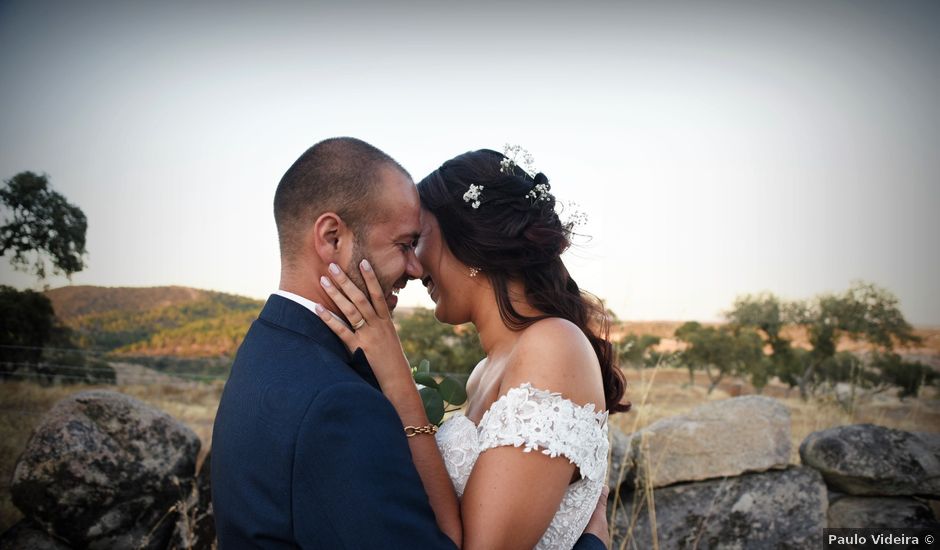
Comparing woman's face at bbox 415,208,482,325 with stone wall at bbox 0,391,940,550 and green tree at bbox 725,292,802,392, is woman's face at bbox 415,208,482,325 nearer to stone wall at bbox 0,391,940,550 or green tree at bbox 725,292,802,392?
stone wall at bbox 0,391,940,550

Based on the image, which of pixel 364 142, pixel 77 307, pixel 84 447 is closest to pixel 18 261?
pixel 77 307

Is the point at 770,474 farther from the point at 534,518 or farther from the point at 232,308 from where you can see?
the point at 232,308

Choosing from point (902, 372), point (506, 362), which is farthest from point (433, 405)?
point (902, 372)

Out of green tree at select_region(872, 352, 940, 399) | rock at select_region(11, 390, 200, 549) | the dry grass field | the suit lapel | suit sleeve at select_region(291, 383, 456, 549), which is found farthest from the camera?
green tree at select_region(872, 352, 940, 399)

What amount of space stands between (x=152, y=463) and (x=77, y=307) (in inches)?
521

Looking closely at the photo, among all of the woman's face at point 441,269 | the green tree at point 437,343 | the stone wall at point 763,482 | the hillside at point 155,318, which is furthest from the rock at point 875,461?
the hillside at point 155,318

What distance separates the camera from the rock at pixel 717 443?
6.01m

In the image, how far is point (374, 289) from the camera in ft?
7.90

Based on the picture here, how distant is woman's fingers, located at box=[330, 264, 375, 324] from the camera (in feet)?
7.63

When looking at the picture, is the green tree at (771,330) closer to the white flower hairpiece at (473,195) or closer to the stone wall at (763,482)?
the stone wall at (763,482)

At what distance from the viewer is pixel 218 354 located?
56.7 ft

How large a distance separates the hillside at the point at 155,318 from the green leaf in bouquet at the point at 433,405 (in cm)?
1464

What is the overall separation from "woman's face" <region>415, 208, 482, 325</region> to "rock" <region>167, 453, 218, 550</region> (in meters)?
3.73

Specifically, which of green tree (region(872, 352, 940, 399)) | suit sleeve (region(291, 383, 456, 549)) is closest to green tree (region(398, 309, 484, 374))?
suit sleeve (region(291, 383, 456, 549))
